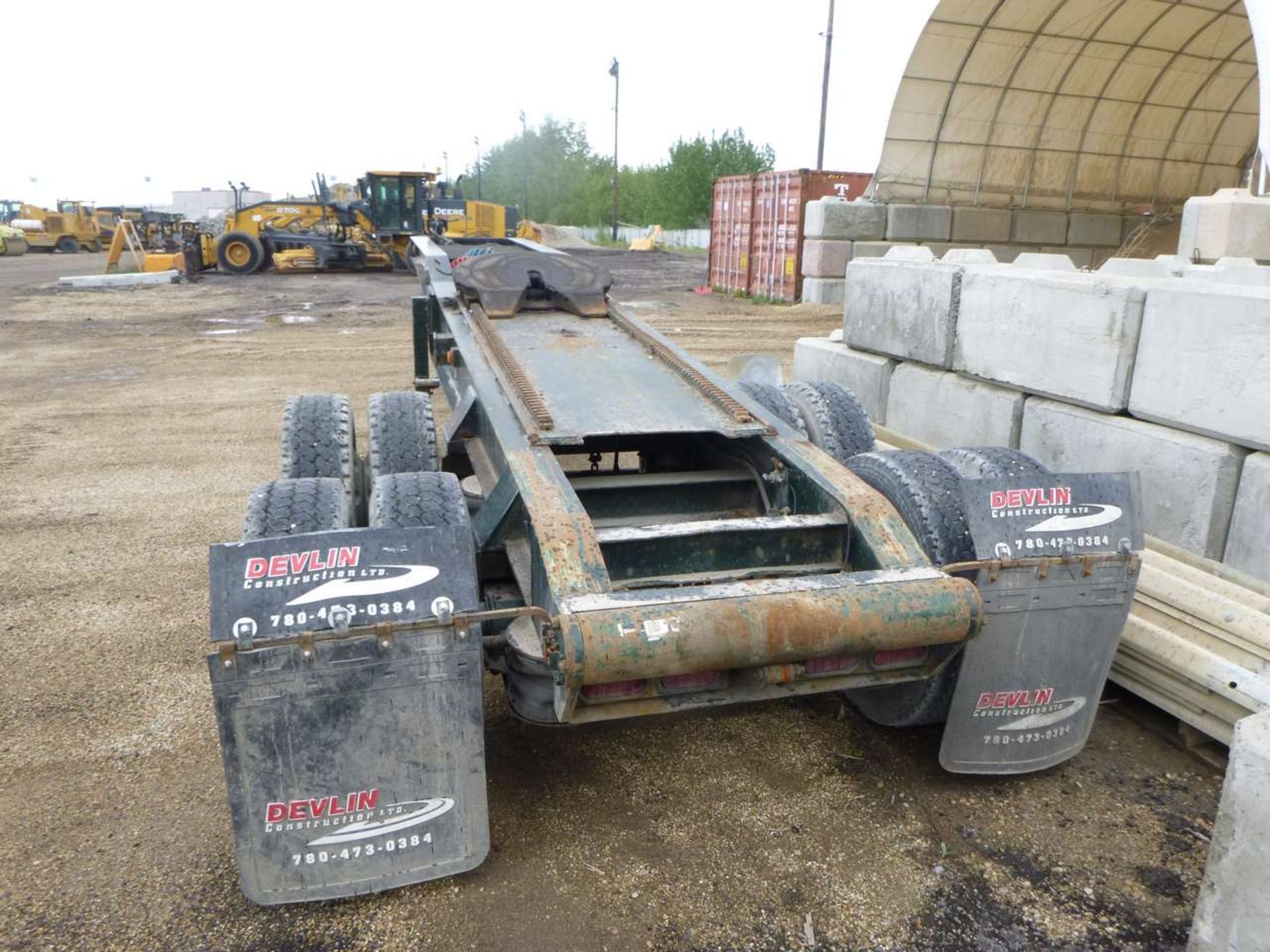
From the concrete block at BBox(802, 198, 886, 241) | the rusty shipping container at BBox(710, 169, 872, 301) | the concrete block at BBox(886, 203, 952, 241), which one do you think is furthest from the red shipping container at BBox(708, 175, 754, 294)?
the concrete block at BBox(886, 203, 952, 241)

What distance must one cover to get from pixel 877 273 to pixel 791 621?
15.2 ft

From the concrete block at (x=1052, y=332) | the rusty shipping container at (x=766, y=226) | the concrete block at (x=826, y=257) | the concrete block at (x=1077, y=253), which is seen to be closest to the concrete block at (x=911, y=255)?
the concrete block at (x=1052, y=332)

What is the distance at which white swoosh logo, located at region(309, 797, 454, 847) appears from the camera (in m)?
2.65

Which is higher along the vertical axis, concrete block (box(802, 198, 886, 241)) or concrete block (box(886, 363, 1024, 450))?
concrete block (box(802, 198, 886, 241))

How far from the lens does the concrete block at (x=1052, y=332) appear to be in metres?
4.70

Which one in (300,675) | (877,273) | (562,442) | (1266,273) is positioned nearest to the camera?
(300,675)

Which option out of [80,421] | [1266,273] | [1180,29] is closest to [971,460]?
[1266,273]

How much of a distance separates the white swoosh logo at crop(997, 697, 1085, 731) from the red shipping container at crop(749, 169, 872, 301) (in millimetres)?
15605

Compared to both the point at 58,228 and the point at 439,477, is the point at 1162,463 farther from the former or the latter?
the point at 58,228

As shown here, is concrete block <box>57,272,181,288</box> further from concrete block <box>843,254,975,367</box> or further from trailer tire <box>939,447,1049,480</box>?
trailer tire <box>939,447,1049,480</box>

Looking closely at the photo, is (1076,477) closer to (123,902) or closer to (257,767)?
(257,767)

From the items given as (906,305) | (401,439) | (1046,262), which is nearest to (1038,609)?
(401,439)

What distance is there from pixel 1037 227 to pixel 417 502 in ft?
40.0

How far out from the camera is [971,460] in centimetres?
373
